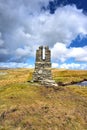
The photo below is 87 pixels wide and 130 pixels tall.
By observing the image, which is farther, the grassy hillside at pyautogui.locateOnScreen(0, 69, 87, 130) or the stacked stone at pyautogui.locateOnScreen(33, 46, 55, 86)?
the stacked stone at pyautogui.locateOnScreen(33, 46, 55, 86)

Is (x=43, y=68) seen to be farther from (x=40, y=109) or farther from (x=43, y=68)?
(x=40, y=109)

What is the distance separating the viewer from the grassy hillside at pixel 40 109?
34.3 metres

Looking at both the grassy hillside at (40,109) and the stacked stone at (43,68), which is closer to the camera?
the grassy hillside at (40,109)

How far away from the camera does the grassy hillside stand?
3431cm

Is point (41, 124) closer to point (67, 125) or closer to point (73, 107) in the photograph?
point (67, 125)

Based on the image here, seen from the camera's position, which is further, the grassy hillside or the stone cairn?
the stone cairn

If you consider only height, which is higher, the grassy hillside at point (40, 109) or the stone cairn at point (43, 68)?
the stone cairn at point (43, 68)

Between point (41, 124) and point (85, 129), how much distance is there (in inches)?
232

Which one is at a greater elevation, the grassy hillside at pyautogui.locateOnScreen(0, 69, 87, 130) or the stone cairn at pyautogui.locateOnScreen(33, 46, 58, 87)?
the stone cairn at pyautogui.locateOnScreen(33, 46, 58, 87)

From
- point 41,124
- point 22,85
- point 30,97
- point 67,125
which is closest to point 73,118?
point 67,125

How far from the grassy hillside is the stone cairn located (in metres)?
2.55

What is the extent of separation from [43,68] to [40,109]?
1213 centimetres

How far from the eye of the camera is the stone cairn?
48.4 metres

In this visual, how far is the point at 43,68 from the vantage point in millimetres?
48438
